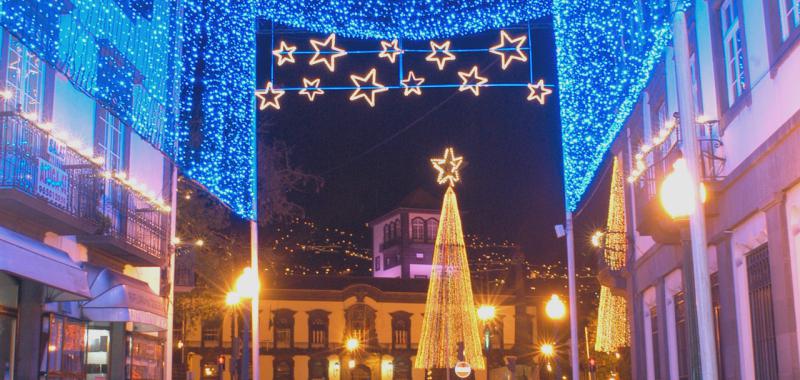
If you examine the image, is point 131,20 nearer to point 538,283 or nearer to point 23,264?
point 23,264

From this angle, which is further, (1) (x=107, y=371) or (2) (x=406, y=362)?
(2) (x=406, y=362)

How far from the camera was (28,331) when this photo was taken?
15.4 meters

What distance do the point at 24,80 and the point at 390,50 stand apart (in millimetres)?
6292

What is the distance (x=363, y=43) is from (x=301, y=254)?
55213 millimetres

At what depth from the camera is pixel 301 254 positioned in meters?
73.2

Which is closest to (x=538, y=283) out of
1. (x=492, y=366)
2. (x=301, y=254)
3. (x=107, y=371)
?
(x=492, y=366)

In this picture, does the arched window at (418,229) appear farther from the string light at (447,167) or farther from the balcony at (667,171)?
the balcony at (667,171)

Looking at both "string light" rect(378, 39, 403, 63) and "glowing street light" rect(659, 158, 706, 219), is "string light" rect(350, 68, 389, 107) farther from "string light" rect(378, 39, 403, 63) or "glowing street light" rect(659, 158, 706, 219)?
"glowing street light" rect(659, 158, 706, 219)

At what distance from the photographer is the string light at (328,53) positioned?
17.5 m

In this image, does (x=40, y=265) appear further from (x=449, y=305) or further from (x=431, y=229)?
(x=431, y=229)

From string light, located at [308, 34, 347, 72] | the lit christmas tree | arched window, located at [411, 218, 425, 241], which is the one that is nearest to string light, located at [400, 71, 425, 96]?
string light, located at [308, 34, 347, 72]

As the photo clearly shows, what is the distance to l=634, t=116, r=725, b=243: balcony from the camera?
15391 millimetres

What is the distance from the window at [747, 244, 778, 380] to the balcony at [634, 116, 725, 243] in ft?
5.14

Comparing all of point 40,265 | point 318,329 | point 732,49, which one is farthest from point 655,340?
point 318,329
